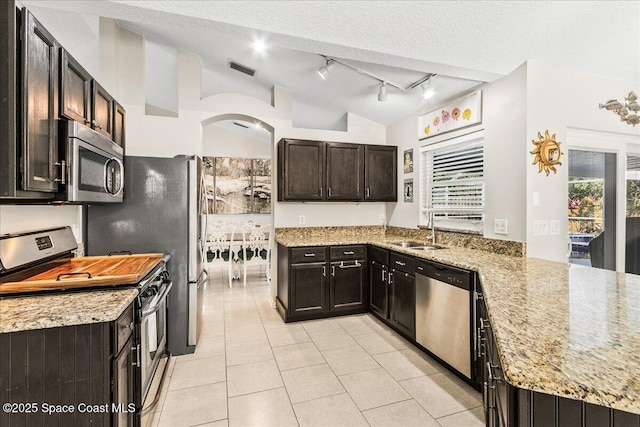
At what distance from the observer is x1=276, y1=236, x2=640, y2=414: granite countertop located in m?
0.79

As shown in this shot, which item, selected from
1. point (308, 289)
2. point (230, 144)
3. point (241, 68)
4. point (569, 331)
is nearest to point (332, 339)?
point (308, 289)

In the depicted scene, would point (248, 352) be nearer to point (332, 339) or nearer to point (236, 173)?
point (332, 339)

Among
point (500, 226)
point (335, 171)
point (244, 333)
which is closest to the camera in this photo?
point (500, 226)

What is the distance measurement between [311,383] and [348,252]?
1636 mm

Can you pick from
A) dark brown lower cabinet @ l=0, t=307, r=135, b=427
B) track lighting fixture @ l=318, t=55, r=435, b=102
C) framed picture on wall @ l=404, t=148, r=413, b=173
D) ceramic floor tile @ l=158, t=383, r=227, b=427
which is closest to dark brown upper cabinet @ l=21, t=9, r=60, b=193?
dark brown lower cabinet @ l=0, t=307, r=135, b=427

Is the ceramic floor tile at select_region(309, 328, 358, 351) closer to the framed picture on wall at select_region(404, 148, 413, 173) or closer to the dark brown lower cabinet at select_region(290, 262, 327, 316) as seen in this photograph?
the dark brown lower cabinet at select_region(290, 262, 327, 316)

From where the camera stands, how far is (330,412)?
1.98 m

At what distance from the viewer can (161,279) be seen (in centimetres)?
241

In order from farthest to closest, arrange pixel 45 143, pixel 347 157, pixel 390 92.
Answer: pixel 347 157 < pixel 390 92 < pixel 45 143

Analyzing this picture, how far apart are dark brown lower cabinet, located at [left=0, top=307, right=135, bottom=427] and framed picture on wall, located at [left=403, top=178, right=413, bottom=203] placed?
3.43m

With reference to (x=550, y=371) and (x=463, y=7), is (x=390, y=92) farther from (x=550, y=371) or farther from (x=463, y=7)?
(x=550, y=371)

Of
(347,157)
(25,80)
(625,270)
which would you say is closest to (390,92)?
(347,157)

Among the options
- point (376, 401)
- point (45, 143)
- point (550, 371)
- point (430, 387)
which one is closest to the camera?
point (550, 371)

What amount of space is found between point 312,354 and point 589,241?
2.78 m
